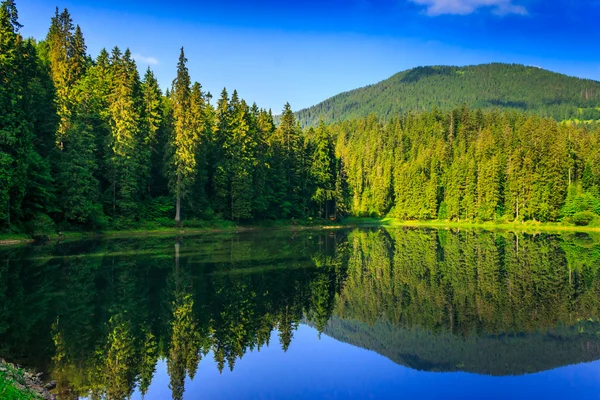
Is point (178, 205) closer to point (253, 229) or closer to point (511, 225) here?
point (253, 229)

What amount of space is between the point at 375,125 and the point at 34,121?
409 ft

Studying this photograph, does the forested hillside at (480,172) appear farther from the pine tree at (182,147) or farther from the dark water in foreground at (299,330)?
the dark water in foreground at (299,330)

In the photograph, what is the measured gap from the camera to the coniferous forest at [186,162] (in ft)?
130

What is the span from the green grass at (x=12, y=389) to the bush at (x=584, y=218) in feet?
279

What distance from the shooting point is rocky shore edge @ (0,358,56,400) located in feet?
31.0

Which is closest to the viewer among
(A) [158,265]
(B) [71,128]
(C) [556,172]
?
(A) [158,265]

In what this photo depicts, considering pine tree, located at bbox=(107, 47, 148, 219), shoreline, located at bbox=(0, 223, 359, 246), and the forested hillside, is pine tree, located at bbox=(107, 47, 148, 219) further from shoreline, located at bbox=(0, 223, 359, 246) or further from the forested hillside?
the forested hillside

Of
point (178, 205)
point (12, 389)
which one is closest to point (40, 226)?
point (178, 205)

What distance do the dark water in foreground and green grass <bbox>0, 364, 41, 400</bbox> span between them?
1051mm

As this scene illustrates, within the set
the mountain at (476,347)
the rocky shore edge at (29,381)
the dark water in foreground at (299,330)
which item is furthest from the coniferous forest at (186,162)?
the mountain at (476,347)

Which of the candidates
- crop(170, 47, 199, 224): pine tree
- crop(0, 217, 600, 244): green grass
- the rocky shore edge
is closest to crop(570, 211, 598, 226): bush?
crop(0, 217, 600, 244): green grass

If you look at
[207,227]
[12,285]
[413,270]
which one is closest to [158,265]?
[12,285]

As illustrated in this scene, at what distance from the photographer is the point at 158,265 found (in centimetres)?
2797

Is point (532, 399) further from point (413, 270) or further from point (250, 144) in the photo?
point (250, 144)
